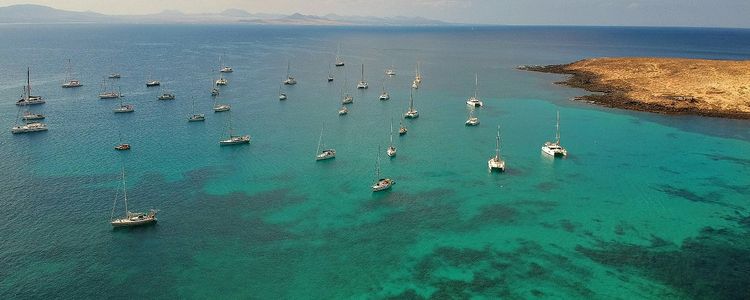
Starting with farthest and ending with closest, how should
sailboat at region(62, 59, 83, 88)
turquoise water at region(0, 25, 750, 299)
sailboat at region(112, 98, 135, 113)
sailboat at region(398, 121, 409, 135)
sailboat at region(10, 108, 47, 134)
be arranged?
sailboat at region(62, 59, 83, 88) < sailboat at region(112, 98, 135, 113) < sailboat at region(398, 121, 409, 135) < sailboat at region(10, 108, 47, 134) < turquoise water at region(0, 25, 750, 299)

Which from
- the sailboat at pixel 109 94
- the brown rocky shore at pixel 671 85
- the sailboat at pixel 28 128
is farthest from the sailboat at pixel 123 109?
the brown rocky shore at pixel 671 85

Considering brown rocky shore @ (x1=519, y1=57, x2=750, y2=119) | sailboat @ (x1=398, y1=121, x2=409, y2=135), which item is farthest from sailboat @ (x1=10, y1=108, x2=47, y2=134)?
brown rocky shore @ (x1=519, y1=57, x2=750, y2=119)

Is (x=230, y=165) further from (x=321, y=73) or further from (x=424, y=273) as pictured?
(x=321, y=73)

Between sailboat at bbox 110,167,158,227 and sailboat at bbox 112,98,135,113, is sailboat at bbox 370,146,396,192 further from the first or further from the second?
sailboat at bbox 112,98,135,113

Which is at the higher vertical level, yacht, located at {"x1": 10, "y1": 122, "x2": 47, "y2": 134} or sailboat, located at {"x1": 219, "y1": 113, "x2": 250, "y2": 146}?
yacht, located at {"x1": 10, "y1": 122, "x2": 47, "y2": 134}

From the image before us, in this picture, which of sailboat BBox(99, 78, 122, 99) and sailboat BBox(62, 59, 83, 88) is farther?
sailboat BBox(62, 59, 83, 88)

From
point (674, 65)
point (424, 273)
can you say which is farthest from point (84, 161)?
point (674, 65)

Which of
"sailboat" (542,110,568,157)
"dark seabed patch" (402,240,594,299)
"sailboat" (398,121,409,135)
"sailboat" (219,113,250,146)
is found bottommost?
"dark seabed patch" (402,240,594,299)
